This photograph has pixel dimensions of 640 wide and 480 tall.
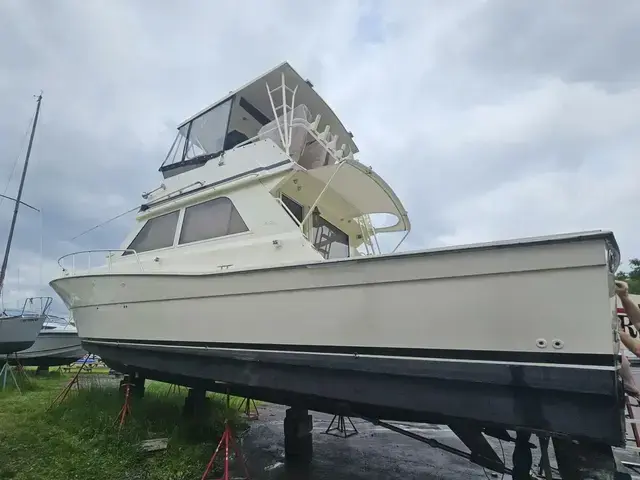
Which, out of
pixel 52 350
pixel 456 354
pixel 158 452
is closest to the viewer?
pixel 456 354

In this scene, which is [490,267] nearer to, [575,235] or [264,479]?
[575,235]

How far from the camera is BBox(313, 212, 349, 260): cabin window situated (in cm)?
519

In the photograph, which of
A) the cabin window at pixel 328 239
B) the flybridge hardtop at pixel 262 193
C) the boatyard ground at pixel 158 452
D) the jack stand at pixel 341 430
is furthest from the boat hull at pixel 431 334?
the jack stand at pixel 341 430

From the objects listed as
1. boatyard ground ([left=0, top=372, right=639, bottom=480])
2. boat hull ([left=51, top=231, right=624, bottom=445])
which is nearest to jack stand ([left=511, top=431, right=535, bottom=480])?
boat hull ([left=51, top=231, right=624, bottom=445])

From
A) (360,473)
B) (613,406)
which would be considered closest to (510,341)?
(613,406)

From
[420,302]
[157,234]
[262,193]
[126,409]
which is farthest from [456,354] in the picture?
[126,409]

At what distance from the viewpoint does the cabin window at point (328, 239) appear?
5.19 meters

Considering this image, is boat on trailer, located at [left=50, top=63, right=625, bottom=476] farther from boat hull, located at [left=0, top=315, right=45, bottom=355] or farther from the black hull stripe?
boat hull, located at [left=0, top=315, right=45, bottom=355]

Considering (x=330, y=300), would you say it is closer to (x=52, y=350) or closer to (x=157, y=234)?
Result: (x=157, y=234)

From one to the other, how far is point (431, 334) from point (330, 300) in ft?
2.69

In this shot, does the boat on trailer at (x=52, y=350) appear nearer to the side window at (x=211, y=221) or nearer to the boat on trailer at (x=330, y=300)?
the boat on trailer at (x=330, y=300)

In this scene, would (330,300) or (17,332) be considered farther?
(17,332)

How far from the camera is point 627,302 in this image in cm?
299

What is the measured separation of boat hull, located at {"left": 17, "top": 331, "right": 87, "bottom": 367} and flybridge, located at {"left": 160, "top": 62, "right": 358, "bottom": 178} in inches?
389
